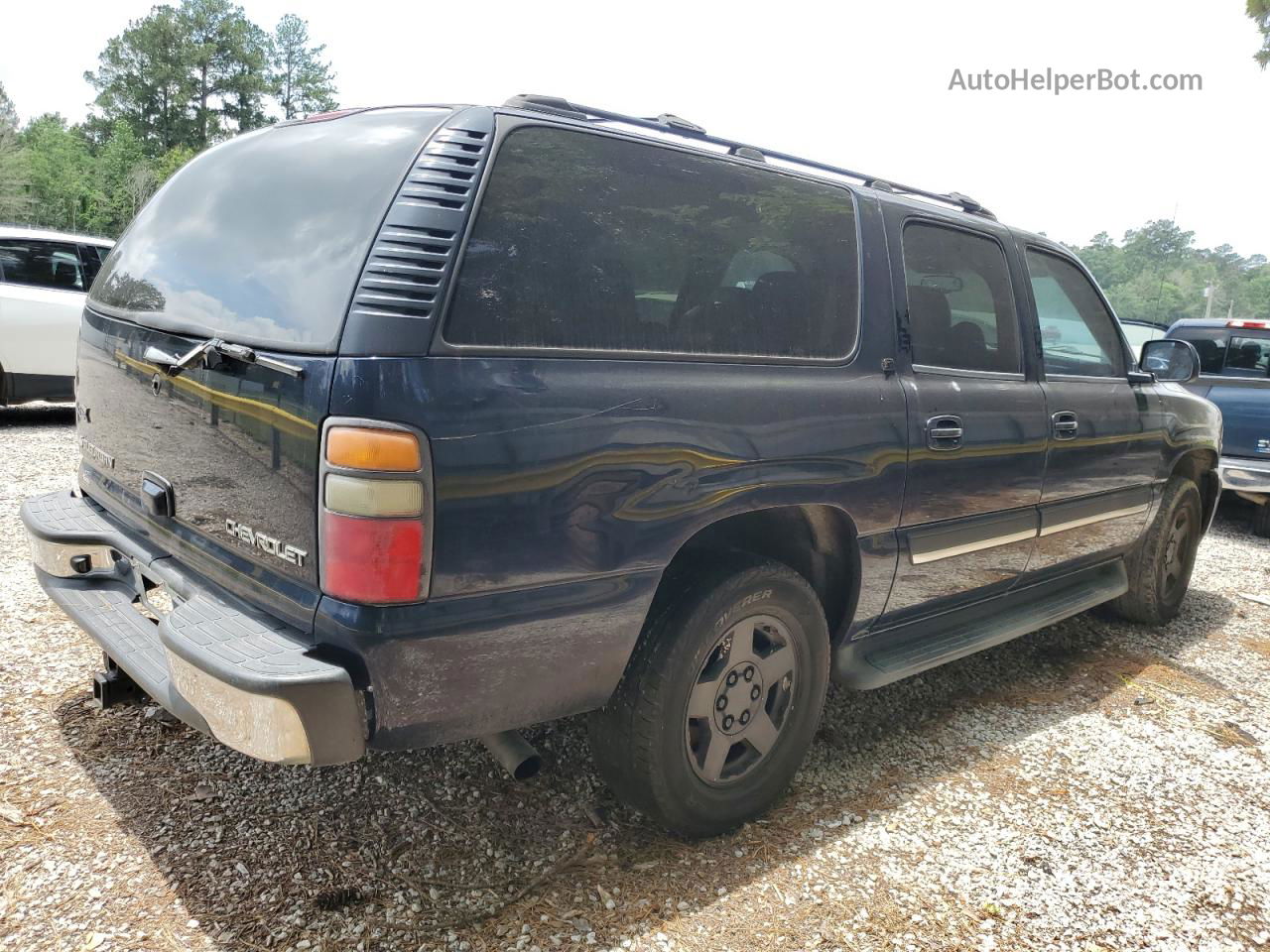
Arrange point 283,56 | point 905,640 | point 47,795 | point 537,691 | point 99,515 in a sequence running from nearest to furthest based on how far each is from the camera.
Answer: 1. point 537,691
2. point 47,795
3. point 99,515
4. point 905,640
5. point 283,56

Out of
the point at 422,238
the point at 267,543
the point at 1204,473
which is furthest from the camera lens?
the point at 1204,473

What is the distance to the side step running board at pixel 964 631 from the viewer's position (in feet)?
10.0

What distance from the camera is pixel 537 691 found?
2.16m

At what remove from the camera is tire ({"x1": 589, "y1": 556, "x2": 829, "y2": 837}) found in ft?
8.00

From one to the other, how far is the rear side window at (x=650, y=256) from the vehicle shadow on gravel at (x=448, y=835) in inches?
56.0

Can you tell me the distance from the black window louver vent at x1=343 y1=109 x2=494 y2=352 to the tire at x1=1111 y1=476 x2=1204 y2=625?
4.04 m

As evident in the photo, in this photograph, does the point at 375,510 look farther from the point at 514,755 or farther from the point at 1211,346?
the point at 1211,346

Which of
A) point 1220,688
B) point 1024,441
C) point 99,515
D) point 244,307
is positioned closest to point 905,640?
point 1024,441

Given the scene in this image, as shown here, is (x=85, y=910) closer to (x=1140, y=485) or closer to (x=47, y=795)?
(x=47, y=795)

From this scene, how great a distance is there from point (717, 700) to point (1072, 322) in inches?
102

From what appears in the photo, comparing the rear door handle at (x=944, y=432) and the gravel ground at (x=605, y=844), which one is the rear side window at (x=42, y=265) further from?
the rear door handle at (x=944, y=432)

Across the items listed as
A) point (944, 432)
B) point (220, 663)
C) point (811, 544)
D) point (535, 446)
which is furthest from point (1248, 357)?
point (220, 663)

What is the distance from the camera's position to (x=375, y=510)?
6.15 feet

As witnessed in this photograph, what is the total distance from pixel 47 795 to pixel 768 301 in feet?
8.27
